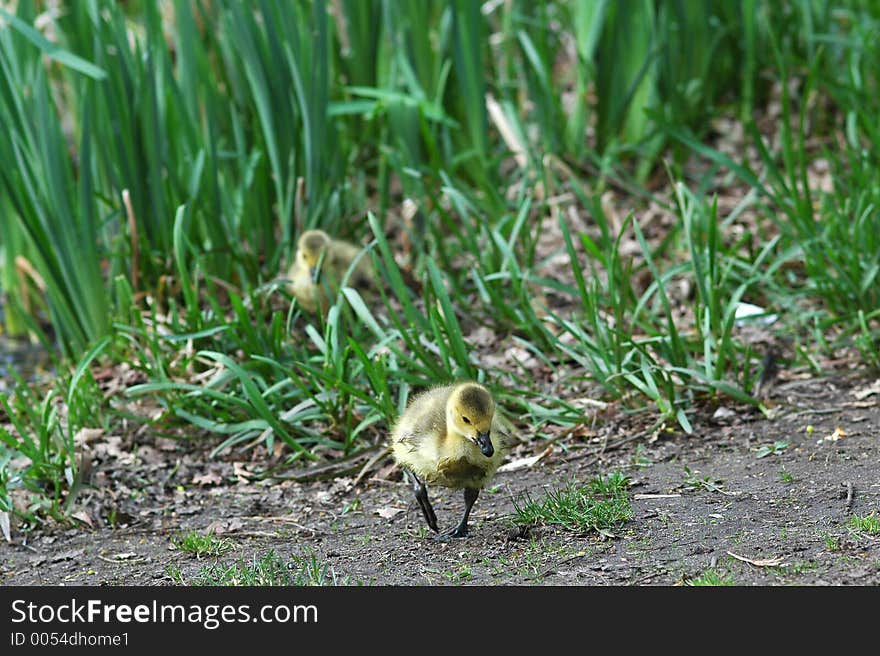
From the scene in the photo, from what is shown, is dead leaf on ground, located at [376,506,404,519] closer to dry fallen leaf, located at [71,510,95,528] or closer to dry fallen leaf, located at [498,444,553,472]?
dry fallen leaf, located at [498,444,553,472]

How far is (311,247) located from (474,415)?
2.10 meters

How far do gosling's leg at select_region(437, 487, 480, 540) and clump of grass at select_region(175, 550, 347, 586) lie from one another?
42cm

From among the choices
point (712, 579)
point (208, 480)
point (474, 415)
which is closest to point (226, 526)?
point (208, 480)

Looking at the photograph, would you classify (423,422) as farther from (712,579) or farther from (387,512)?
(712,579)

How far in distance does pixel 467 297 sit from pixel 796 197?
1672 millimetres

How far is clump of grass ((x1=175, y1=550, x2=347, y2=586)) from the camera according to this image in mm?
3793

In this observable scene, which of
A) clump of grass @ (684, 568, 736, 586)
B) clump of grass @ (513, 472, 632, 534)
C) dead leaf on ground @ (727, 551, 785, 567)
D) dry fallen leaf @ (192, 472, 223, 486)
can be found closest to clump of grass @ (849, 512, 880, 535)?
dead leaf on ground @ (727, 551, 785, 567)

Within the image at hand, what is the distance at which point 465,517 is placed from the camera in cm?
409

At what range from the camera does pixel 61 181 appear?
563 cm

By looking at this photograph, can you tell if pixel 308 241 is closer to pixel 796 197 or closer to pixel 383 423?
pixel 383 423

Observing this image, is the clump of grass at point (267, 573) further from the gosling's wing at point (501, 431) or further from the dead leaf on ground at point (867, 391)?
the dead leaf on ground at point (867, 391)

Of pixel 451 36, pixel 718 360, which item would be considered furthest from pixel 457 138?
pixel 718 360

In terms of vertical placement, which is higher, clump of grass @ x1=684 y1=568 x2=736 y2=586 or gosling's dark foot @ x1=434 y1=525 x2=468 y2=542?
clump of grass @ x1=684 y1=568 x2=736 y2=586

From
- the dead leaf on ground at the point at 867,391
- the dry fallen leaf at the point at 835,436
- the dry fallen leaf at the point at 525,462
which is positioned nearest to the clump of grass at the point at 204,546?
the dry fallen leaf at the point at 525,462
